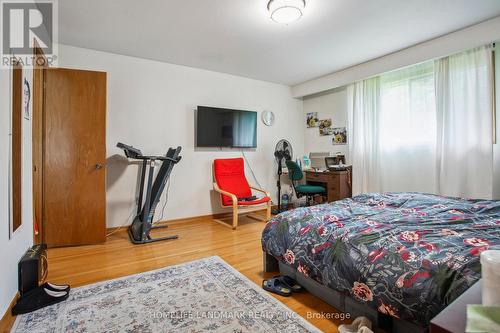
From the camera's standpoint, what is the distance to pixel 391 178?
154 inches

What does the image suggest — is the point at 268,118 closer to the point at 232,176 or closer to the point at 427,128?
the point at 232,176

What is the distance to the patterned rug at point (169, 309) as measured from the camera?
1518 mm

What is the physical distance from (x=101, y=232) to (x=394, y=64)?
4.26m

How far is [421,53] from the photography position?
3238 millimetres

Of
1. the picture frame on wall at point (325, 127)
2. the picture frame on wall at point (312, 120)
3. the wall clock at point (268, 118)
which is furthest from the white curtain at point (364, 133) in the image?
the wall clock at point (268, 118)

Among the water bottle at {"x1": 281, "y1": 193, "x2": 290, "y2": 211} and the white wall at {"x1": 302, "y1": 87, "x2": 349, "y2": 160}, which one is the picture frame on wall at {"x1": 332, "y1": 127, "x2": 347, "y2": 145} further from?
the water bottle at {"x1": 281, "y1": 193, "x2": 290, "y2": 211}

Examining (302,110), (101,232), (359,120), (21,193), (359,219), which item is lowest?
(101,232)

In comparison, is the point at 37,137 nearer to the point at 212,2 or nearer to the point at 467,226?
the point at 212,2

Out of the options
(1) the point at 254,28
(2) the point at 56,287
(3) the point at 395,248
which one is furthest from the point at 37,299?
(1) the point at 254,28

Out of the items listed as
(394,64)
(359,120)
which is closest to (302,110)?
(359,120)

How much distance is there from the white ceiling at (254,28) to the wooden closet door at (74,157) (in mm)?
598

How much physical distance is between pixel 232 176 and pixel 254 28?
7.29 feet

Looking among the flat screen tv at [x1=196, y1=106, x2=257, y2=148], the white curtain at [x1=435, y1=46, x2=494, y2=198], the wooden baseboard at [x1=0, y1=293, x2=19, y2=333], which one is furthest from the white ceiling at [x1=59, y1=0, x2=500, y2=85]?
the wooden baseboard at [x1=0, y1=293, x2=19, y2=333]

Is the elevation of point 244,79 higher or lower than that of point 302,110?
higher
